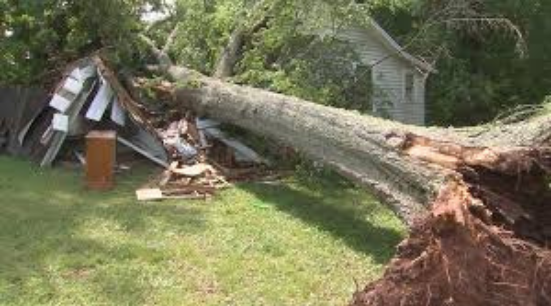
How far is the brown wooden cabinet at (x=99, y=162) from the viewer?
391 inches

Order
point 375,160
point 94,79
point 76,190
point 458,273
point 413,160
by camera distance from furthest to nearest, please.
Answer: point 94,79 → point 76,190 → point 375,160 → point 413,160 → point 458,273

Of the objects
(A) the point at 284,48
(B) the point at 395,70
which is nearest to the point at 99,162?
(A) the point at 284,48

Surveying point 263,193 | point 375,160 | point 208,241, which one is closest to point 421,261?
point 375,160

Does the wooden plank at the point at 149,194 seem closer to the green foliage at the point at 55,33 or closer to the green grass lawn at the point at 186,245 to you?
the green grass lawn at the point at 186,245

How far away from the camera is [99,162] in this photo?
991 cm

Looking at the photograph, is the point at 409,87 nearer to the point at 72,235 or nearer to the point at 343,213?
the point at 343,213

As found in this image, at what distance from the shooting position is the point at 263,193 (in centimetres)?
1016

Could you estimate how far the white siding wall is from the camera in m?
19.7

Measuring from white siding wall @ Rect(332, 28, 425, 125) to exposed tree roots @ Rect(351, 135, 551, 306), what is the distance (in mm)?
→ 12765

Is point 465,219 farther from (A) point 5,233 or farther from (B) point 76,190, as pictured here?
(B) point 76,190

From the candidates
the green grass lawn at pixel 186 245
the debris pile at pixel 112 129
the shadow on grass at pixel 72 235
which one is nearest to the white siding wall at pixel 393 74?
the debris pile at pixel 112 129

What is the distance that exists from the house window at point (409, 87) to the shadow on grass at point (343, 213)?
11.7m

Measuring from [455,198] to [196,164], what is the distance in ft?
18.9

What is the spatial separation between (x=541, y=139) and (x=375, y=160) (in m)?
1.75
